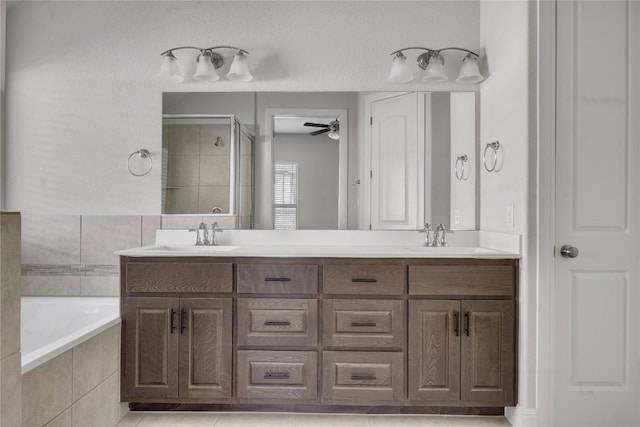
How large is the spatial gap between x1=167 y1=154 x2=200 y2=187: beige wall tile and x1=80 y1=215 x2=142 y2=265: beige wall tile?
32 cm

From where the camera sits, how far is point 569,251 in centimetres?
218

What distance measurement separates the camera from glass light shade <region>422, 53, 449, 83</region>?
8.91 feet

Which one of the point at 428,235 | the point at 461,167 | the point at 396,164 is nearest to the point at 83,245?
the point at 396,164

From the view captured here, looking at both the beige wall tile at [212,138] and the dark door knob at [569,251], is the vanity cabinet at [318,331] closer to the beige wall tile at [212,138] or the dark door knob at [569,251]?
the dark door knob at [569,251]

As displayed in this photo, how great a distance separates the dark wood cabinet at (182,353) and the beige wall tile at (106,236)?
2.27 ft

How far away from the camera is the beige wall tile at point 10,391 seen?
114 centimetres

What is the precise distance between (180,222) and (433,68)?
177 cm

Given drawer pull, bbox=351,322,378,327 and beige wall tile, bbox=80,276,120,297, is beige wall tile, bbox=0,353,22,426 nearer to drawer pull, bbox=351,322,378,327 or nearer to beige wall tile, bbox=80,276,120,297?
drawer pull, bbox=351,322,378,327

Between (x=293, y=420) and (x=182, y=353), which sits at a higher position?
(x=182, y=353)

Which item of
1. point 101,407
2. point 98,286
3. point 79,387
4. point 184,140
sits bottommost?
point 101,407

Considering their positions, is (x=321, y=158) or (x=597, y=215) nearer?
(x=597, y=215)

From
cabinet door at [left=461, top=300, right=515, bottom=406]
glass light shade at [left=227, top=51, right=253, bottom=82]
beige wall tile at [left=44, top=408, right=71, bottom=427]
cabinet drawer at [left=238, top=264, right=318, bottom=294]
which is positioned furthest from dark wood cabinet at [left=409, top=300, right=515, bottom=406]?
glass light shade at [left=227, top=51, right=253, bottom=82]

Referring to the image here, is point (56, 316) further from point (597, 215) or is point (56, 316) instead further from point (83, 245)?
point (597, 215)

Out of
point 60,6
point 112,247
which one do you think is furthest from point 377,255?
point 60,6
